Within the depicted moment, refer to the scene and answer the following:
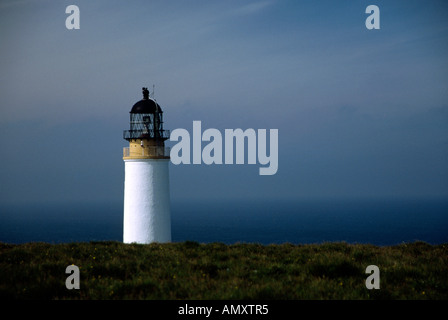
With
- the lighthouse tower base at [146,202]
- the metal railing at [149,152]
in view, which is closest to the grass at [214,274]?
the lighthouse tower base at [146,202]

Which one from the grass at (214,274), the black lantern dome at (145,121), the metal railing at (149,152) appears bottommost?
the grass at (214,274)

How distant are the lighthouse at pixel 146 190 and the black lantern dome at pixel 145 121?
0.39ft

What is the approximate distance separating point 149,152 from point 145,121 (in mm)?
2629

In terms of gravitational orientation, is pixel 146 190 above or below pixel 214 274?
above

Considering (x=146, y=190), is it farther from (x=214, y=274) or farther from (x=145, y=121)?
(x=214, y=274)

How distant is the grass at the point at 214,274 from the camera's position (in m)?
8.40

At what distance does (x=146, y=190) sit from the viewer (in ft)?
78.0

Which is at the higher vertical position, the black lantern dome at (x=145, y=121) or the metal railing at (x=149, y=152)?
the black lantern dome at (x=145, y=121)

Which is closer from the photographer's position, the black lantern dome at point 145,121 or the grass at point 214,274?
the grass at point 214,274

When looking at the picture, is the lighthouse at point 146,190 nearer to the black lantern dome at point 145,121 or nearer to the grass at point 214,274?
the black lantern dome at point 145,121

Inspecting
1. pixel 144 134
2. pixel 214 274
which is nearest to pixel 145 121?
pixel 144 134
